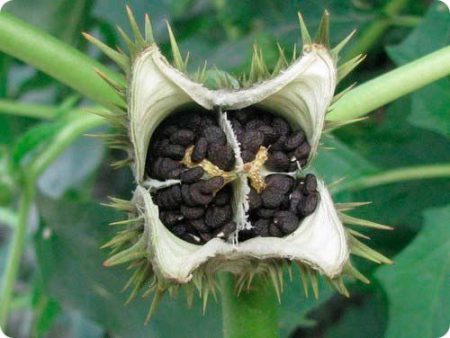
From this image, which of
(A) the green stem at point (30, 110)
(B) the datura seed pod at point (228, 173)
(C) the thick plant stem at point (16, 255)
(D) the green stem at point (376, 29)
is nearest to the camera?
(B) the datura seed pod at point (228, 173)

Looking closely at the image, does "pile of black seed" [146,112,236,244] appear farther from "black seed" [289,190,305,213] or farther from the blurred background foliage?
the blurred background foliage

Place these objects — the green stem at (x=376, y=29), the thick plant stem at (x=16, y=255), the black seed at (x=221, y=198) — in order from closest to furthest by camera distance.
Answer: the black seed at (x=221, y=198)
the thick plant stem at (x=16, y=255)
the green stem at (x=376, y=29)

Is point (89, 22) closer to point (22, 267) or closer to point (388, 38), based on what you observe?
point (388, 38)

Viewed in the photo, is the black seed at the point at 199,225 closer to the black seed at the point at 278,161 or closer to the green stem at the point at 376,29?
the black seed at the point at 278,161

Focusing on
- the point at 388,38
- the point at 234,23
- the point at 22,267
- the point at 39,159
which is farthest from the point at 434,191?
the point at 22,267

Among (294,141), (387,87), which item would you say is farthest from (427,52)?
(294,141)

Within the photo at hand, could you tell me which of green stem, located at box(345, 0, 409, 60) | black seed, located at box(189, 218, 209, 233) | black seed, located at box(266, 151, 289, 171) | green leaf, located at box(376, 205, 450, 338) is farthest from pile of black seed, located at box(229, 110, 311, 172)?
green stem, located at box(345, 0, 409, 60)

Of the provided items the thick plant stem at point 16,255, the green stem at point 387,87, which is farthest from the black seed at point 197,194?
the thick plant stem at point 16,255
